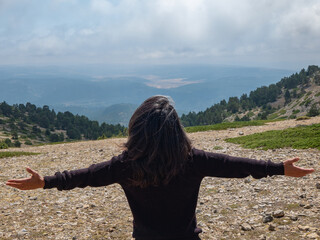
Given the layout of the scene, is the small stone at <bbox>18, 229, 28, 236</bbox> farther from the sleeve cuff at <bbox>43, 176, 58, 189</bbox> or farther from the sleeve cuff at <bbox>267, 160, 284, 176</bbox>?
the sleeve cuff at <bbox>267, 160, 284, 176</bbox>

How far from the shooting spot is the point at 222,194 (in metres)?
12.2

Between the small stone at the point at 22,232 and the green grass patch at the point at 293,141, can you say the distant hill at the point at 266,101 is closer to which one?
the green grass patch at the point at 293,141

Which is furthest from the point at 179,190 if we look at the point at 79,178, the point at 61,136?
the point at 61,136

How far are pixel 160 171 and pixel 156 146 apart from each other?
0.31m

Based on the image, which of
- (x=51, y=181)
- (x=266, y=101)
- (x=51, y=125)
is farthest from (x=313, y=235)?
(x=51, y=125)

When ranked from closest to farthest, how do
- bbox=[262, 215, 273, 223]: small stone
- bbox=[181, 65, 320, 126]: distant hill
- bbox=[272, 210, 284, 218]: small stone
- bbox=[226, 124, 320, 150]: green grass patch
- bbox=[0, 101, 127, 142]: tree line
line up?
bbox=[262, 215, 273, 223]: small stone
bbox=[272, 210, 284, 218]: small stone
bbox=[226, 124, 320, 150]: green grass patch
bbox=[181, 65, 320, 126]: distant hill
bbox=[0, 101, 127, 142]: tree line

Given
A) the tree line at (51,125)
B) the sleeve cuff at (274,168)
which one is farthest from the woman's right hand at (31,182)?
the tree line at (51,125)

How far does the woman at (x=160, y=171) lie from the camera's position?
408cm

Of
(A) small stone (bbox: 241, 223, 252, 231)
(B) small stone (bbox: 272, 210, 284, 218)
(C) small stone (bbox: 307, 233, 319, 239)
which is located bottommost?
(A) small stone (bbox: 241, 223, 252, 231)

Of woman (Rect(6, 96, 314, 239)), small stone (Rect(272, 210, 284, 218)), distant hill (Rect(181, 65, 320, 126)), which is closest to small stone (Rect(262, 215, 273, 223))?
small stone (Rect(272, 210, 284, 218))

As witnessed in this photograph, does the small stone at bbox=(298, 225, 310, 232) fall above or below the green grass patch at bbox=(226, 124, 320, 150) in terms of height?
below

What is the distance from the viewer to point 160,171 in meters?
4.01

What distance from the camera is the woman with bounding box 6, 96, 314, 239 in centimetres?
408

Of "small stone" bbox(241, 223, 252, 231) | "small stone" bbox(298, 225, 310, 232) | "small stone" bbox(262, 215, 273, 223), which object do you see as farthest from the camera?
"small stone" bbox(262, 215, 273, 223)
